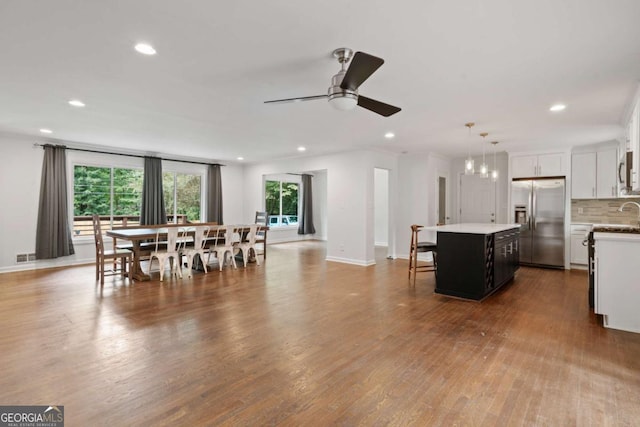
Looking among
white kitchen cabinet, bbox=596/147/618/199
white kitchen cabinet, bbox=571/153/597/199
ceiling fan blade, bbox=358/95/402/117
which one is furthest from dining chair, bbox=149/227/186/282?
white kitchen cabinet, bbox=596/147/618/199

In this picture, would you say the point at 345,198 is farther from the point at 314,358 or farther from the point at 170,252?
the point at 314,358

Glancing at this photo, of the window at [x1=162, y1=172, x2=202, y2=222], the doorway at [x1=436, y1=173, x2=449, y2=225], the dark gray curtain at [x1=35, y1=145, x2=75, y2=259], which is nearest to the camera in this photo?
the dark gray curtain at [x1=35, y1=145, x2=75, y2=259]

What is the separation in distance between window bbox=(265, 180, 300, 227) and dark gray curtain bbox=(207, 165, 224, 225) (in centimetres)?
169

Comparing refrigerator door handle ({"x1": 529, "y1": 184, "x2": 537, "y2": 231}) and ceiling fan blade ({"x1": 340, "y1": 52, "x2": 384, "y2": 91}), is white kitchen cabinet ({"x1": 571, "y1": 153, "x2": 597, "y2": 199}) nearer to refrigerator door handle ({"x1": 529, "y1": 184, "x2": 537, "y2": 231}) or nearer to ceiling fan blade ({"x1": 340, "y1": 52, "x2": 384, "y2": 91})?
refrigerator door handle ({"x1": 529, "y1": 184, "x2": 537, "y2": 231})

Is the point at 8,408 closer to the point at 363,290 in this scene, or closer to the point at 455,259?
the point at 363,290

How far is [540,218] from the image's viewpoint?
6.56m

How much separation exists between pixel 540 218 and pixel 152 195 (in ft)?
28.0

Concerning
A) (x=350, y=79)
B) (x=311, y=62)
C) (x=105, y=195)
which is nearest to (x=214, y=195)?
(x=105, y=195)

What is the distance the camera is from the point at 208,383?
2258 mm

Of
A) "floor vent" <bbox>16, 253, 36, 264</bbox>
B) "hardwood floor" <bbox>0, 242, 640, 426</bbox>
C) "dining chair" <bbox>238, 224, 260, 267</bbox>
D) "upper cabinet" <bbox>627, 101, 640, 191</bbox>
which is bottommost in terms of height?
"hardwood floor" <bbox>0, 242, 640, 426</bbox>

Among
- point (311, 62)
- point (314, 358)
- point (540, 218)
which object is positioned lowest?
point (314, 358)

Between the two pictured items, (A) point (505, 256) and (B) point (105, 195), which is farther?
(B) point (105, 195)

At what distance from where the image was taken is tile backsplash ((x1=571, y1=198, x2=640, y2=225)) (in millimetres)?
6117

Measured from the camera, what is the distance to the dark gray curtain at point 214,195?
30.0 ft
